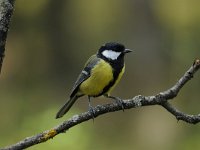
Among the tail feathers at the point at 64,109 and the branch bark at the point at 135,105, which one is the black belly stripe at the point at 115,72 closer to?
the tail feathers at the point at 64,109

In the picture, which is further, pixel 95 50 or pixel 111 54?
pixel 95 50

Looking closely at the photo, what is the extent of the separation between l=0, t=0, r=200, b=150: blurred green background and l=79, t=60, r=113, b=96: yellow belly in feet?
9.79

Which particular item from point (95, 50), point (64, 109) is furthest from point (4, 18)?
point (95, 50)

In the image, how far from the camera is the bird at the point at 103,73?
3.39 m

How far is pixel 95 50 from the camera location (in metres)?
8.68

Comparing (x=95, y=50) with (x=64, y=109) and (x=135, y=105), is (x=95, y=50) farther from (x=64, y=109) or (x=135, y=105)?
(x=135, y=105)

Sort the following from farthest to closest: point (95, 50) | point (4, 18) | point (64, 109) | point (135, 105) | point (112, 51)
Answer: point (95, 50), point (112, 51), point (64, 109), point (135, 105), point (4, 18)

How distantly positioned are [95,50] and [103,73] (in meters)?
5.27

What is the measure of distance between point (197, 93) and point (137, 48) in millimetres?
1796

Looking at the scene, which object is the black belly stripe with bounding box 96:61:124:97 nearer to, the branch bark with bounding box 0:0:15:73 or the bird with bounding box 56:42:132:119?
the bird with bounding box 56:42:132:119

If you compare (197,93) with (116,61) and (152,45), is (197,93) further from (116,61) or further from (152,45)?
(116,61)

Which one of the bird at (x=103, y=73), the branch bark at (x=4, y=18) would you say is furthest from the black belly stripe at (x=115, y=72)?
the branch bark at (x=4, y=18)

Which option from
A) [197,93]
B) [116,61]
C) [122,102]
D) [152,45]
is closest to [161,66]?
[152,45]

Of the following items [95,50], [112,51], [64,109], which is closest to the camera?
[64,109]
